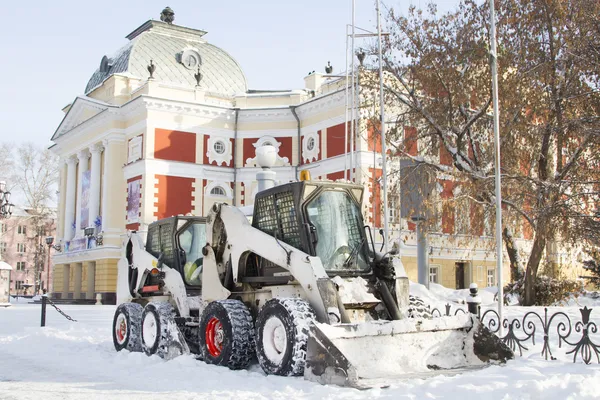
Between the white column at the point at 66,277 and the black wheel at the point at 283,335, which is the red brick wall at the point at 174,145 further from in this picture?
the black wheel at the point at 283,335

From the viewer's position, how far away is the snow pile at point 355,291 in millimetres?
9414

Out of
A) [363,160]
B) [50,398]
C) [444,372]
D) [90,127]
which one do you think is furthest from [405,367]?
[90,127]

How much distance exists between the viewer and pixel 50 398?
26.6 ft

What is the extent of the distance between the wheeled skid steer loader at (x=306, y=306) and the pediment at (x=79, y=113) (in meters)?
32.7

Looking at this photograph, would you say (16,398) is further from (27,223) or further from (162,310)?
(27,223)

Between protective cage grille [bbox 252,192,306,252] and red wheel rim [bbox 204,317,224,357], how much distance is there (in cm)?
158

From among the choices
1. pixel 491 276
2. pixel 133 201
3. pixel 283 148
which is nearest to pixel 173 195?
pixel 133 201

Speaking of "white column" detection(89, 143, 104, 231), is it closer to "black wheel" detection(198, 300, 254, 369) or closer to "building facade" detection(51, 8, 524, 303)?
"building facade" detection(51, 8, 524, 303)

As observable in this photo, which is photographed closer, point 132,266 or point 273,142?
point 132,266

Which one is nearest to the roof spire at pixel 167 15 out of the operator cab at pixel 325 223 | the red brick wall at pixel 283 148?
the red brick wall at pixel 283 148

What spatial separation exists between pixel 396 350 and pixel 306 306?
129 cm

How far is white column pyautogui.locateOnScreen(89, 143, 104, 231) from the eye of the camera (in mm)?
43125

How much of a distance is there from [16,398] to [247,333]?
319cm

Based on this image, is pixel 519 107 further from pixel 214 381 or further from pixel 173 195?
pixel 173 195
